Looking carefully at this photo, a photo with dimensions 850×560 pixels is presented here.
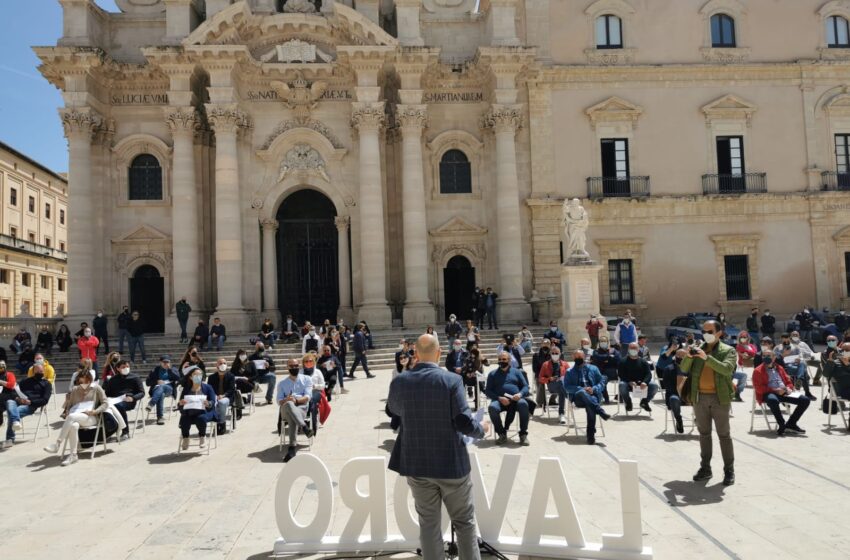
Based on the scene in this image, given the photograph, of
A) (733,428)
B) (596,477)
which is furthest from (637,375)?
(596,477)

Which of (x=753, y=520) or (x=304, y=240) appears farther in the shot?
(x=304, y=240)

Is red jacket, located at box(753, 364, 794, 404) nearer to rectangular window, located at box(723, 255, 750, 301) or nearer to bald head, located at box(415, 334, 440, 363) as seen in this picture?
bald head, located at box(415, 334, 440, 363)

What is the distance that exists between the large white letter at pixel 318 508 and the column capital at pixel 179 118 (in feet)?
71.1

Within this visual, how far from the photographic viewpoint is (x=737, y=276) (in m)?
29.2

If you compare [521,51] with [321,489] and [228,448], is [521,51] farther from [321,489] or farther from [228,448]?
[321,489]

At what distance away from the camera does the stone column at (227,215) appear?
80.4 feet

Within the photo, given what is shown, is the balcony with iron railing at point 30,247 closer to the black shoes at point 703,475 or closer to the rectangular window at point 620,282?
the rectangular window at point 620,282

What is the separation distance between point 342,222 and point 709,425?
67.9ft

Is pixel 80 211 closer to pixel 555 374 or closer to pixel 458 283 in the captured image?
pixel 458 283

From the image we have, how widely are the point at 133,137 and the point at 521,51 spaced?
1598cm

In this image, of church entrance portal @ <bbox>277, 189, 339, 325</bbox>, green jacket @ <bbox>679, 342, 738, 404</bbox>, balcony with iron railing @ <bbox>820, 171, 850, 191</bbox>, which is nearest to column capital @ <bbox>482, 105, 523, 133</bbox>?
church entrance portal @ <bbox>277, 189, 339, 325</bbox>

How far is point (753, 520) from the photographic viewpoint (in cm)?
656

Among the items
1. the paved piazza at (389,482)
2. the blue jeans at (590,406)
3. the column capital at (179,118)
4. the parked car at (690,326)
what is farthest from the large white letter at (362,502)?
the column capital at (179,118)

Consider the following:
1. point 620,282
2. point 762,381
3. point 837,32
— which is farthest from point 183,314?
point 837,32
